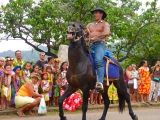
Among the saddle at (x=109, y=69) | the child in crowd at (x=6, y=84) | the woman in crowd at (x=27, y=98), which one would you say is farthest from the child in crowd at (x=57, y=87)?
the saddle at (x=109, y=69)

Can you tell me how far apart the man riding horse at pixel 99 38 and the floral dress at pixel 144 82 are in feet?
20.8

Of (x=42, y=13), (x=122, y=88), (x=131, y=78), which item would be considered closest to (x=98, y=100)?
(x=131, y=78)

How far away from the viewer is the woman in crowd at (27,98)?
33.4ft

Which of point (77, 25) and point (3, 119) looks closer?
point (77, 25)

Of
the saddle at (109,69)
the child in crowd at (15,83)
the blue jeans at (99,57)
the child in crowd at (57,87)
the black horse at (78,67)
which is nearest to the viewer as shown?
the black horse at (78,67)

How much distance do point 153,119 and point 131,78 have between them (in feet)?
15.9

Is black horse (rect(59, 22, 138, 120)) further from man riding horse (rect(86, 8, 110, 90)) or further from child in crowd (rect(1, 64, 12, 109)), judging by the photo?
child in crowd (rect(1, 64, 12, 109))

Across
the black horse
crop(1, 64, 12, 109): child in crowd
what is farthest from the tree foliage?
the black horse

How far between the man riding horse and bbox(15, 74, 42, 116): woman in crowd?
2.71 meters

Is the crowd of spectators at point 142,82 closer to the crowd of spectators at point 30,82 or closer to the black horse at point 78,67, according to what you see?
the crowd of spectators at point 30,82

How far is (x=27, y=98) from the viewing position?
10234 mm

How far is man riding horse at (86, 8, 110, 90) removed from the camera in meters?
8.51

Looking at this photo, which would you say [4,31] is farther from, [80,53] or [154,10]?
[80,53]

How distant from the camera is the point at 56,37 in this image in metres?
19.3
